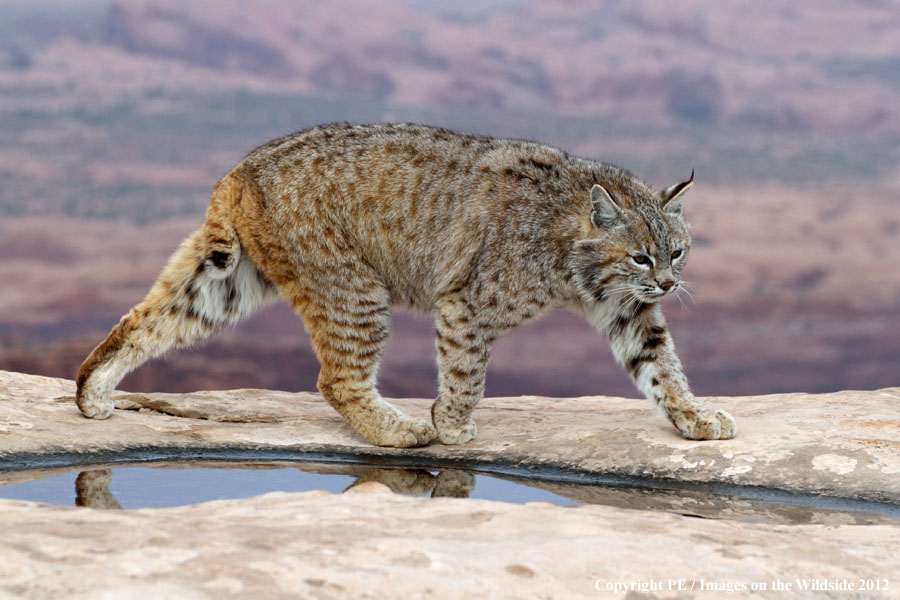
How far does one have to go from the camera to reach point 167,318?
600 cm

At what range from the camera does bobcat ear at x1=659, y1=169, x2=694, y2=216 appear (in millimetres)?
5548

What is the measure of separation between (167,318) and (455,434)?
186 centimetres

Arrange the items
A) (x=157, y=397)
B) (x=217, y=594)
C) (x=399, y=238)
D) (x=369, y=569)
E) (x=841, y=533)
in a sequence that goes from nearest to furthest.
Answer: (x=217, y=594)
(x=369, y=569)
(x=841, y=533)
(x=399, y=238)
(x=157, y=397)

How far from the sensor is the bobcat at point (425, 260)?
18.1 feet

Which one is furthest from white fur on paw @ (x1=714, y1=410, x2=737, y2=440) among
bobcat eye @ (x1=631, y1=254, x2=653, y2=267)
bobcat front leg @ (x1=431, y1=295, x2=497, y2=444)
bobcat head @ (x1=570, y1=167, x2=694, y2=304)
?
bobcat front leg @ (x1=431, y1=295, x2=497, y2=444)

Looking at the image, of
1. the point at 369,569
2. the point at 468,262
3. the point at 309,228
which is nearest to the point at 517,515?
the point at 369,569

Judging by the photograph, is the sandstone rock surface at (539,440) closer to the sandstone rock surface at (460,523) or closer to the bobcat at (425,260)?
the sandstone rock surface at (460,523)

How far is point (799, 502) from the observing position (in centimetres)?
490

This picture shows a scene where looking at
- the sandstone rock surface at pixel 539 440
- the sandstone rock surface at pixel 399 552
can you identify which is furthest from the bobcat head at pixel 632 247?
the sandstone rock surface at pixel 399 552

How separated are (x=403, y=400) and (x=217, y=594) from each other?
4577 mm

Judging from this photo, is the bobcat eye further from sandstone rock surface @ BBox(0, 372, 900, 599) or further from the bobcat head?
sandstone rock surface @ BBox(0, 372, 900, 599)

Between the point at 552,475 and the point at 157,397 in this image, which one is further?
the point at 157,397

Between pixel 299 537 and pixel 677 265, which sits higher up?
pixel 677 265

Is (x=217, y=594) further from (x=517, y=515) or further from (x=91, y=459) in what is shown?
(x=91, y=459)
